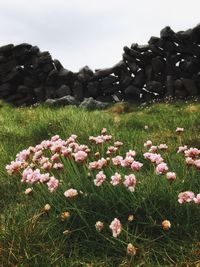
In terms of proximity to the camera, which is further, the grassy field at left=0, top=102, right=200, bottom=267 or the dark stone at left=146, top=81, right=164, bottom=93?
the dark stone at left=146, top=81, right=164, bottom=93

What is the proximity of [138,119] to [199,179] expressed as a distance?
577 centimetres

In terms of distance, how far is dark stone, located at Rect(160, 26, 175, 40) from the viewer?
16.1 meters

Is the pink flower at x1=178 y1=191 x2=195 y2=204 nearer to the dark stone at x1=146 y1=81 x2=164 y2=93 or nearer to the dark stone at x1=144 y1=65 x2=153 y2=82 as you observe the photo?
the dark stone at x1=146 y1=81 x2=164 y2=93

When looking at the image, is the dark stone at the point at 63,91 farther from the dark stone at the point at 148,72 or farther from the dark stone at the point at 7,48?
the dark stone at the point at 7,48

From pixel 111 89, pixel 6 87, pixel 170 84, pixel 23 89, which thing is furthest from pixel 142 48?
pixel 6 87

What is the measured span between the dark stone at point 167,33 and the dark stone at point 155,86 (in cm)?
160

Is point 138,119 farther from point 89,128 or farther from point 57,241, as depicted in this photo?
point 57,241

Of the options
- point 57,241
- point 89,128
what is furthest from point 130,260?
point 89,128

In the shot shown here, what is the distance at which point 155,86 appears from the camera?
53.0 feet

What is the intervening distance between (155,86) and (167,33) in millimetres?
1858

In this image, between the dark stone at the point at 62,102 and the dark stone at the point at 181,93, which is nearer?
the dark stone at the point at 181,93

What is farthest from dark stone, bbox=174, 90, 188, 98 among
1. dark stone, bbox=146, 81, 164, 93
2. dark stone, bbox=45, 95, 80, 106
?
dark stone, bbox=45, 95, 80, 106

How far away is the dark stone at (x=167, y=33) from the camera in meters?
16.1

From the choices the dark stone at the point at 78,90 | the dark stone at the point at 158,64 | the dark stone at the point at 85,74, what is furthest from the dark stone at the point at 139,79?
the dark stone at the point at 78,90
